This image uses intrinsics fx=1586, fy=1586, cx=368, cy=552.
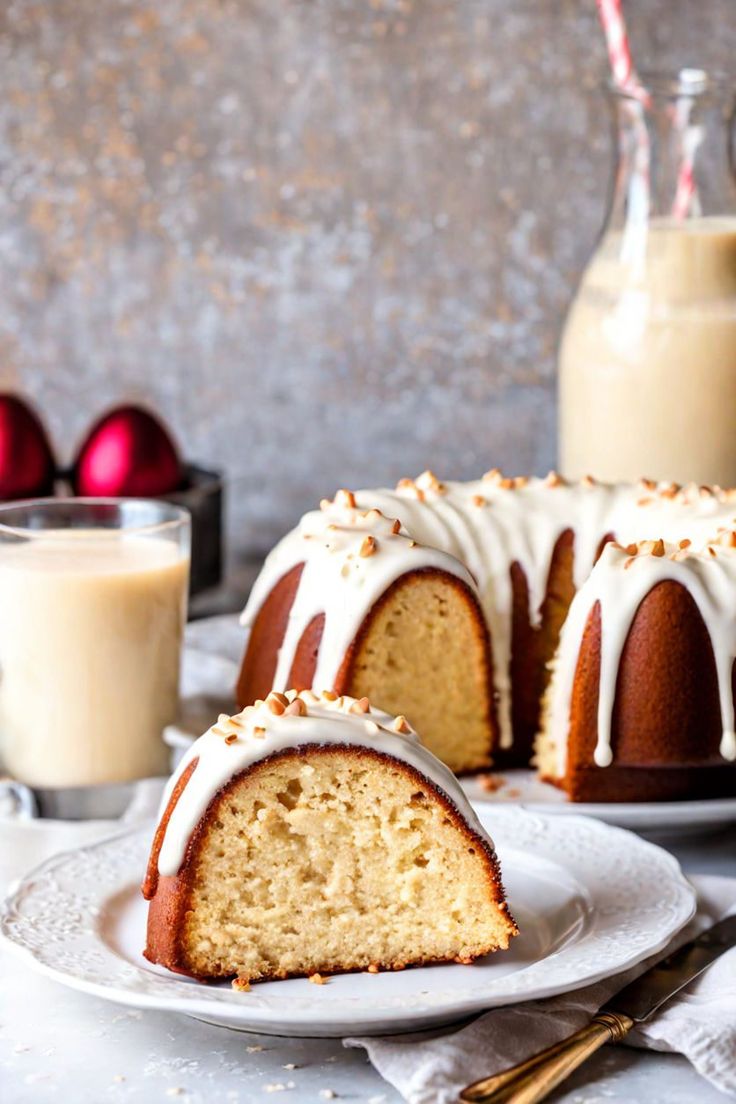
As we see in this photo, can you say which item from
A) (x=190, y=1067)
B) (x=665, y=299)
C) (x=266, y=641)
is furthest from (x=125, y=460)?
(x=190, y=1067)

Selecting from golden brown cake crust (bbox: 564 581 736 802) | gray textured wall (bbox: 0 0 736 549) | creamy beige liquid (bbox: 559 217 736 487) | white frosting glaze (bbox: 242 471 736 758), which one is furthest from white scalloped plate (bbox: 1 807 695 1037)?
gray textured wall (bbox: 0 0 736 549)

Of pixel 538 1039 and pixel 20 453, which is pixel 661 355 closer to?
pixel 20 453

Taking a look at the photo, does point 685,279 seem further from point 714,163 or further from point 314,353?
point 314,353

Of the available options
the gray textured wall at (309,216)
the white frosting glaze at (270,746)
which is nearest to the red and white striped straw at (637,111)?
the gray textured wall at (309,216)

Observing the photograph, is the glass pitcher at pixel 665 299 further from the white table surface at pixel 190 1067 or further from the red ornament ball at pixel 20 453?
the white table surface at pixel 190 1067

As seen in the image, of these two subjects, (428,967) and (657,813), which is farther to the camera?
(657,813)

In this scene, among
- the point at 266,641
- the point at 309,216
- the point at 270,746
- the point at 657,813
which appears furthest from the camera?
the point at 309,216

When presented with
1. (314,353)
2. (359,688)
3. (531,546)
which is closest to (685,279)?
(531,546)

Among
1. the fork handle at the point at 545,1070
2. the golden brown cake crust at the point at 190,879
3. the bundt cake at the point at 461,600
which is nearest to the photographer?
the fork handle at the point at 545,1070
